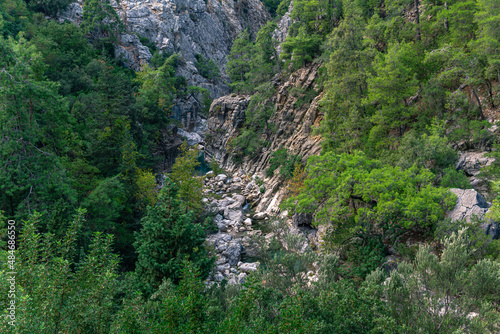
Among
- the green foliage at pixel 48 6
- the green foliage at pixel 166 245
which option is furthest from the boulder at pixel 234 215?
the green foliage at pixel 48 6

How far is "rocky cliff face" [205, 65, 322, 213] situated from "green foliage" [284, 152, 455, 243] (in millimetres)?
8782

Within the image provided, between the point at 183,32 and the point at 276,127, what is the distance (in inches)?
1884

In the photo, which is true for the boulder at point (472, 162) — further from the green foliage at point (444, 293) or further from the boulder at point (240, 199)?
the boulder at point (240, 199)

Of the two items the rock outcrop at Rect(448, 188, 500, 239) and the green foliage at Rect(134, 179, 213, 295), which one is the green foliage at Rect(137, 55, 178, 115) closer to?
the green foliage at Rect(134, 179, 213, 295)

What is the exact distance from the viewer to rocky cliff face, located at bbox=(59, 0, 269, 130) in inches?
2211

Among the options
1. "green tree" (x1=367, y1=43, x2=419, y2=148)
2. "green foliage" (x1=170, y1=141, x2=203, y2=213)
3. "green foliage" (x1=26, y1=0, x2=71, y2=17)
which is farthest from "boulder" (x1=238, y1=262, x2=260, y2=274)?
"green foliage" (x1=26, y1=0, x2=71, y2=17)

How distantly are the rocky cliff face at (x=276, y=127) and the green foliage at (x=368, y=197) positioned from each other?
8782 mm

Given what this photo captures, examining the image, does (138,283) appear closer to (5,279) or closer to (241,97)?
(5,279)

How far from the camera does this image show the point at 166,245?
36.6ft

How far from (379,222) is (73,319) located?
45.4ft

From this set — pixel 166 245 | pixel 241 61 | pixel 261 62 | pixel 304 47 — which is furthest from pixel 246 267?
pixel 241 61

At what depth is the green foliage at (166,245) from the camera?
10.7 meters

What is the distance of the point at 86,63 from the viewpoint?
3766 centimetres

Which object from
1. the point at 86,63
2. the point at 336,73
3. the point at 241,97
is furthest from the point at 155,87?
the point at 336,73
